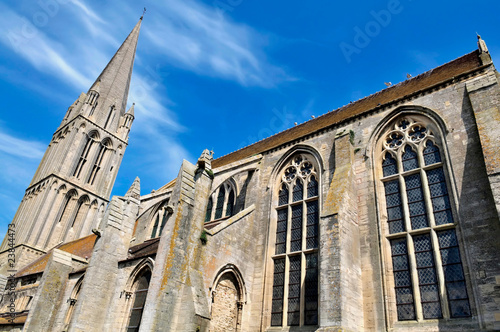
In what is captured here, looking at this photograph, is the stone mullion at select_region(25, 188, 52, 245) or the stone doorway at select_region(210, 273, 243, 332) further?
the stone mullion at select_region(25, 188, 52, 245)

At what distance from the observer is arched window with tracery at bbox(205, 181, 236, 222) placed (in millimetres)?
15867

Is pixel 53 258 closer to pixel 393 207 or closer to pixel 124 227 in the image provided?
pixel 124 227

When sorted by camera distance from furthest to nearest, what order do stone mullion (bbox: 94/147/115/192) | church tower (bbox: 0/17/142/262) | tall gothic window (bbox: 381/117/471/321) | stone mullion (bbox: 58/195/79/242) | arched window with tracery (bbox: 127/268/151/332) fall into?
stone mullion (bbox: 94/147/115/192) < stone mullion (bbox: 58/195/79/242) < church tower (bbox: 0/17/142/262) < arched window with tracery (bbox: 127/268/151/332) < tall gothic window (bbox: 381/117/471/321)

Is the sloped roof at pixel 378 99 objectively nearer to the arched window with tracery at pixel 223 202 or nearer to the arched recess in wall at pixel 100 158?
the arched window with tracery at pixel 223 202

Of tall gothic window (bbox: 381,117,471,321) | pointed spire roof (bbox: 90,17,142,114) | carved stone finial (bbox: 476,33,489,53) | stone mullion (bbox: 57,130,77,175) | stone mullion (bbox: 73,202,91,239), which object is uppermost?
pointed spire roof (bbox: 90,17,142,114)

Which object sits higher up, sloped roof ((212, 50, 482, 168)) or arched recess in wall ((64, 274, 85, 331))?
sloped roof ((212, 50, 482, 168))

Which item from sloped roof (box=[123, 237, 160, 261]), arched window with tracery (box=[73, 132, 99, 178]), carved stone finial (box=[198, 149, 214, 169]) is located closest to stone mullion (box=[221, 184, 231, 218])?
sloped roof (box=[123, 237, 160, 261])

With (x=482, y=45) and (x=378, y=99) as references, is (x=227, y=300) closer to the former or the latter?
(x=378, y=99)

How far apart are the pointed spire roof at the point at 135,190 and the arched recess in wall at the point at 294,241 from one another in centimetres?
579

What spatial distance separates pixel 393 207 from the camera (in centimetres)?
1080

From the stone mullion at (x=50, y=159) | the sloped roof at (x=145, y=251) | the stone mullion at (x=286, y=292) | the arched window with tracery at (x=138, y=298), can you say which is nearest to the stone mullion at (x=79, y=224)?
the stone mullion at (x=50, y=159)

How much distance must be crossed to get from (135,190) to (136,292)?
4.62 m

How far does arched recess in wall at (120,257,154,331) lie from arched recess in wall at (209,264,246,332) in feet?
8.36

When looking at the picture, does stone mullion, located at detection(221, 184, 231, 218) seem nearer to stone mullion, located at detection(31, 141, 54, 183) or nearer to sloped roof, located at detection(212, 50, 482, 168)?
sloped roof, located at detection(212, 50, 482, 168)
